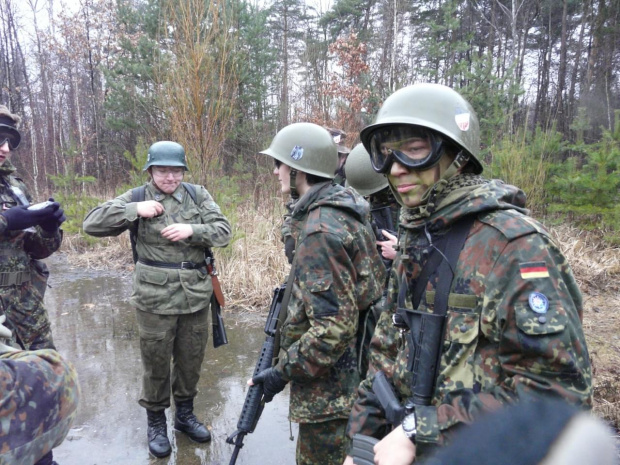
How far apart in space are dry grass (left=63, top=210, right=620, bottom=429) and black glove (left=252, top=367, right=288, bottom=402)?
3.52 meters

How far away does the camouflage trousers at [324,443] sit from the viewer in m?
2.25

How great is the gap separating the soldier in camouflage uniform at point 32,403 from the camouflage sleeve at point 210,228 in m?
2.03

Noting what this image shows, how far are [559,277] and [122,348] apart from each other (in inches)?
191

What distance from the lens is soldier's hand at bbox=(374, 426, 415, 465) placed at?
4.12 feet

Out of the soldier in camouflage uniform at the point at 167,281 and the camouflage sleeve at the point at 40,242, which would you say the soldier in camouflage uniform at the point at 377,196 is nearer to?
the soldier in camouflage uniform at the point at 167,281

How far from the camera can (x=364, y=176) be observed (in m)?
3.62

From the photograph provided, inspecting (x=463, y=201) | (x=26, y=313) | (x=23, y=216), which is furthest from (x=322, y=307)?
(x=26, y=313)

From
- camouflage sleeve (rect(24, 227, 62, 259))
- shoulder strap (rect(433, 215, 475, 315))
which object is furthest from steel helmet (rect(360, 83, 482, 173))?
camouflage sleeve (rect(24, 227, 62, 259))

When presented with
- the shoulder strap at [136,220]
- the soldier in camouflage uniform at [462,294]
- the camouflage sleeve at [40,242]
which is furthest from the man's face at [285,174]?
the camouflage sleeve at [40,242]

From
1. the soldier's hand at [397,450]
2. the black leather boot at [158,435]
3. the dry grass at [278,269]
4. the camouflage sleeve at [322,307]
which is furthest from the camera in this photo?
the dry grass at [278,269]

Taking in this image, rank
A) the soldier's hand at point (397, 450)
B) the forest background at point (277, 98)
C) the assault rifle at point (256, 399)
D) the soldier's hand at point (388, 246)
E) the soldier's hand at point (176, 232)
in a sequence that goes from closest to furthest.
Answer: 1. the soldier's hand at point (397, 450)
2. the assault rifle at point (256, 399)
3. the soldier's hand at point (176, 232)
4. the soldier's hand at point (388, 246)
5. the forest background at point (277, 98)

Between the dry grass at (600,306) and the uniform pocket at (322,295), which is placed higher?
the uniform pocket at (322,295)

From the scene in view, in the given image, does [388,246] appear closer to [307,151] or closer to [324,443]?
[307,151]

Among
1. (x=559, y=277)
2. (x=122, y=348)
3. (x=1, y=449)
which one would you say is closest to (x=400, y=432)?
(x=559, y=277)
